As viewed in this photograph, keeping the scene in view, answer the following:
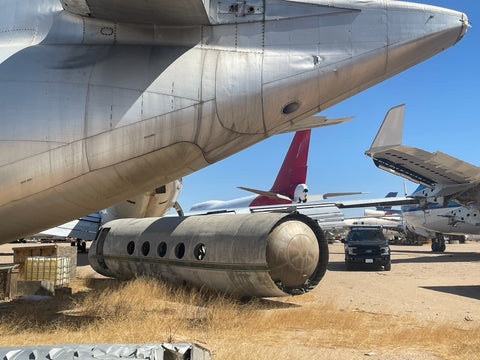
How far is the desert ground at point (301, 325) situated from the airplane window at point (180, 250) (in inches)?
44.6

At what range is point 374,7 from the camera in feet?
19.3

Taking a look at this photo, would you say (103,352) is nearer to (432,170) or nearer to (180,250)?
(180,250)

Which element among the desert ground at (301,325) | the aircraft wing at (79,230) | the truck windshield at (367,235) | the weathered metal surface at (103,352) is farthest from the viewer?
the aircraft wing at (79,230)

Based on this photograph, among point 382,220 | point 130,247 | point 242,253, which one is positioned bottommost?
point 382,220

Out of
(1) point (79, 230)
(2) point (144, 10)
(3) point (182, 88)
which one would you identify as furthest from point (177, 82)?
(1) point (79, 230)

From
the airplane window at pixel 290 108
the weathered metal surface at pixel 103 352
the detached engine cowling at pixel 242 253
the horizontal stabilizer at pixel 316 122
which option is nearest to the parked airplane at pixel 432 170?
the detached engine cowling at pixel 242 253

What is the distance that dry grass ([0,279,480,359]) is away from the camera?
6.24 m

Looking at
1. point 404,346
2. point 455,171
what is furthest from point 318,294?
point 455,171

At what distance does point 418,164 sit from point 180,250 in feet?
49.7

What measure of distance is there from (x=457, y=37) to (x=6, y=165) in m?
6.64

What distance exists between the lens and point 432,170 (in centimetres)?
2197

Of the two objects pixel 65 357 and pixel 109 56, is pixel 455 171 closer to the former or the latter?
pixel 109 56

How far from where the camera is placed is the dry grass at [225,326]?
20.5 ft

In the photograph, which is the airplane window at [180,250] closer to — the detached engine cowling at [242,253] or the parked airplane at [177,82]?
the detached engine cowling at [242,253]
